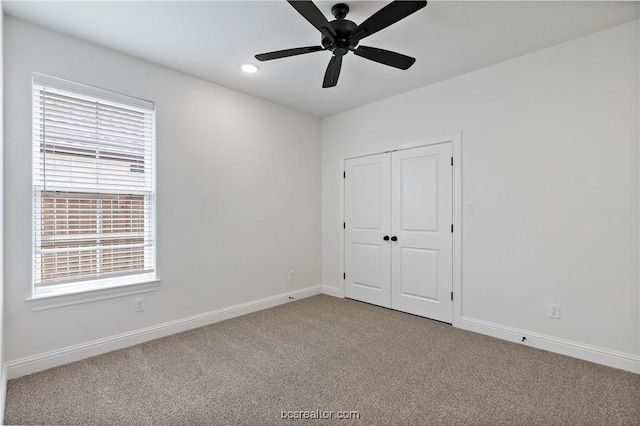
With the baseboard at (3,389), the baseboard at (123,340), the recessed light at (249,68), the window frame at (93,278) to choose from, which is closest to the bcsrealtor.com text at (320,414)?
the baseboard at (3,389)

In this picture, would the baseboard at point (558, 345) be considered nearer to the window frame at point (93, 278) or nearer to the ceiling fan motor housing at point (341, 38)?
the ceiling fan motor housing at point (341, 38)

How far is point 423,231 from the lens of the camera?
12.0 ft

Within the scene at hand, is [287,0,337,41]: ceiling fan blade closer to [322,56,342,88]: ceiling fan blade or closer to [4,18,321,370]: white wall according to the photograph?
[322,56,342,88]: ceiling fan blade

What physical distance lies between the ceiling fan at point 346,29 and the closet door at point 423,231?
1473mm

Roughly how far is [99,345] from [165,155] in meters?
1.76

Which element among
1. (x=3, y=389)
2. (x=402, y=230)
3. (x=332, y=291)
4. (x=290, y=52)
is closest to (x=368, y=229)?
(x=402, y=230)

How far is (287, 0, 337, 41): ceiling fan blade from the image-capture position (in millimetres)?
1773

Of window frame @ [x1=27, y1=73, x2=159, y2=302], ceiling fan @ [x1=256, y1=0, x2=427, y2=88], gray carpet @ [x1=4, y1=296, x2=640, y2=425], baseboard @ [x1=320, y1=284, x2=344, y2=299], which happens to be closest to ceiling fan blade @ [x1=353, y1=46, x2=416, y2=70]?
ceiling fan @ [x1=256, y1=0, x2=427, y2=88]

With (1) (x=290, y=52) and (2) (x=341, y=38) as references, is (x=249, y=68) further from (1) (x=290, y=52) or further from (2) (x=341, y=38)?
(2) (x=341, y=38)

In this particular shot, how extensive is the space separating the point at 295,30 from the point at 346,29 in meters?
0.55

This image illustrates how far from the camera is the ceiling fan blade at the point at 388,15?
174cm

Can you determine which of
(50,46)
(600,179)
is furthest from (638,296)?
(50,46)

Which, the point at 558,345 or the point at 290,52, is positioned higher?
the point at 290,52

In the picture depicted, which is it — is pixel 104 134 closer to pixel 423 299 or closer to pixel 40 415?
pixel 40 415
